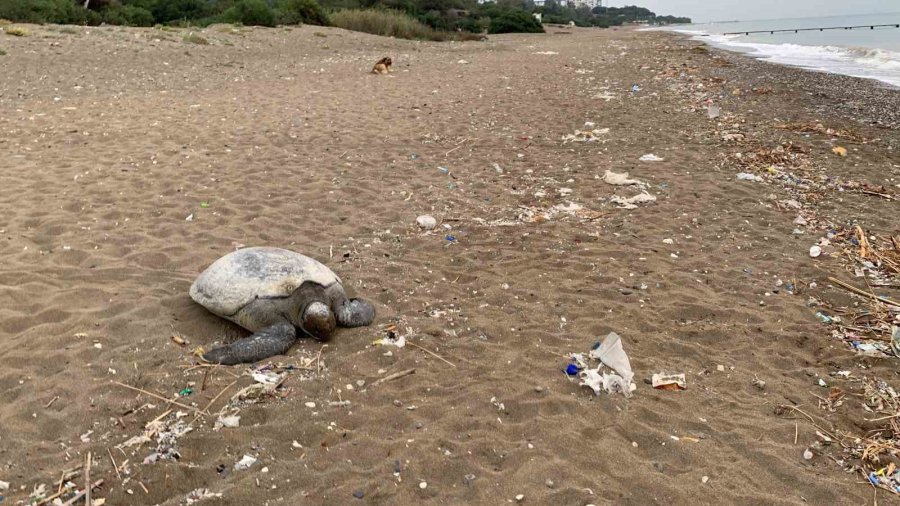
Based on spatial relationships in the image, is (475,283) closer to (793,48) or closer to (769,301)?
(769,301)

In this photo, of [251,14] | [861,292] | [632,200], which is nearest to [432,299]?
[632,200]

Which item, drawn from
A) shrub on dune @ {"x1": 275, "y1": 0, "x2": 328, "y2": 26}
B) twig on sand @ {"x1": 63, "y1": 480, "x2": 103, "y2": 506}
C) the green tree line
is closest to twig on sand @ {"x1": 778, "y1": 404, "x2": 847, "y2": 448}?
twig on sand @ {"x1": 63, "y1": 480, "x2": 103, "y2": 506}

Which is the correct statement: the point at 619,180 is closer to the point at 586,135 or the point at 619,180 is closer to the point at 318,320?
the point at 586,135

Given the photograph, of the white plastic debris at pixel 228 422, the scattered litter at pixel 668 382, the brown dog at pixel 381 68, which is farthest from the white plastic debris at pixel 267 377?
the brown dog at pixel 381 68

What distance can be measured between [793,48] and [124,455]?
3245 centimetres

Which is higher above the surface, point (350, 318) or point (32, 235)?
point (32, 235)

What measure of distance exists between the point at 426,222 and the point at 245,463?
9.90ft

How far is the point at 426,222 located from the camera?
16.6ft

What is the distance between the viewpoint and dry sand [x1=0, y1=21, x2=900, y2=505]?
2387 millimetres

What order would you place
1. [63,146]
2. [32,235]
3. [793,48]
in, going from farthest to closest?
[793,48] → [63,146] → [32,235]

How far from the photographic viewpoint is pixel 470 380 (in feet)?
9.77

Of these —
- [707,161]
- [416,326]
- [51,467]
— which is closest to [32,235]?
[51,467]

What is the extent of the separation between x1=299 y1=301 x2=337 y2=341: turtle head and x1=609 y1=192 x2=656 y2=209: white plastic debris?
3.43 meters

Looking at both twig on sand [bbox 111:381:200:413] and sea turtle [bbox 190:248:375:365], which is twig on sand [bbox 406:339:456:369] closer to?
sea turtle [bbox 190:248:375:365]
